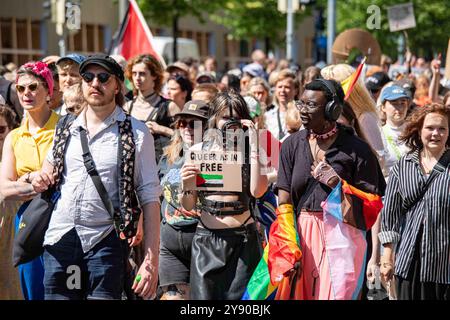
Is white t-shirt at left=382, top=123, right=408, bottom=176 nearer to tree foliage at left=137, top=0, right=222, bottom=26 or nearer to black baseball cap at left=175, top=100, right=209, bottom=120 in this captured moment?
black baseball cap at left=175, top=100, right=209, bottom=120

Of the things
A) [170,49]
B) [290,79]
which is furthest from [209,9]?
[290,79]

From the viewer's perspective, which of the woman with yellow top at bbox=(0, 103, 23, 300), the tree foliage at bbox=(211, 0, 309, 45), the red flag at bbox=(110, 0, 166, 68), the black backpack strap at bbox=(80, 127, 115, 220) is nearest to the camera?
the black backpack strap at bbox=(80, 127, 115, 220)

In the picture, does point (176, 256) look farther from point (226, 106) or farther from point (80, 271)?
point (80, 271)

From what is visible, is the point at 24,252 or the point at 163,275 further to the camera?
the point at 163,275

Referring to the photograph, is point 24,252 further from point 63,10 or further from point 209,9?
point 209,9

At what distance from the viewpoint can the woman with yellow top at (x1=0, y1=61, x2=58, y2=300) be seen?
6.74 m

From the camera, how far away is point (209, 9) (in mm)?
36781

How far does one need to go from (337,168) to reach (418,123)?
845 mm

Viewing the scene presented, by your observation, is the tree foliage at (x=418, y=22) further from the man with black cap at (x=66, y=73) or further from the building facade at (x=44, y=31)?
the man with black cap at (x=66, y=73)

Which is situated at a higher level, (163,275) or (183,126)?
(183,126)

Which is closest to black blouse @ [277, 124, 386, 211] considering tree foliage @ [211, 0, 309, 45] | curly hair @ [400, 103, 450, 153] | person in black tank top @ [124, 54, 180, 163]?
curly hair @ [400, 103, 450, 153]

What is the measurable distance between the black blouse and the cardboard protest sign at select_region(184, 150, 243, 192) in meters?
0.42

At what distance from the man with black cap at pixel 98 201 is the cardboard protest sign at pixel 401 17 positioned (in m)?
10.00

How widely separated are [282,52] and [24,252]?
2008 inches
